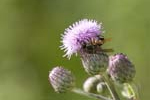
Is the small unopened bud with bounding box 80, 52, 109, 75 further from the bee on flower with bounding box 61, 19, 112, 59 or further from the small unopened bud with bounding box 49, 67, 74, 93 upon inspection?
the small unopened bud with bounding box 49, 67, 74, 93

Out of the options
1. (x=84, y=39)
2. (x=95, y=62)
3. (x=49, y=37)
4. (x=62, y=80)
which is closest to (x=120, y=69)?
(x=95, y=62)

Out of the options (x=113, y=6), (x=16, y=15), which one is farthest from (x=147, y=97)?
(x=16, y=15)

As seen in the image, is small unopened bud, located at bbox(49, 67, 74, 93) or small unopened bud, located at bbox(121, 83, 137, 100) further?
small unopened bud, located at bbox(49, 67, 74, 93)

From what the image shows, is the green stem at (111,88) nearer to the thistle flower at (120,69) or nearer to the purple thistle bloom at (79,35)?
the thistle flower at (120,69)

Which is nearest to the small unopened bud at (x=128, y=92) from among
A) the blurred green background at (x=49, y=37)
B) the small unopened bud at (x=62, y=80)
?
the small unopened bud at (x=62, y=80)

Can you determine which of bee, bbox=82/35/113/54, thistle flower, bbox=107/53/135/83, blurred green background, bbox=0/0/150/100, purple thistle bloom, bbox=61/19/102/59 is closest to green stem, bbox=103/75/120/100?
thistle flower, bbox=107/53/135/83

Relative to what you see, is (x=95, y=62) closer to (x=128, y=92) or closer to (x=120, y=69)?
(x=120, y=69)
